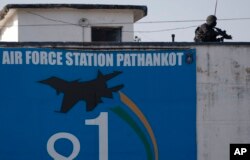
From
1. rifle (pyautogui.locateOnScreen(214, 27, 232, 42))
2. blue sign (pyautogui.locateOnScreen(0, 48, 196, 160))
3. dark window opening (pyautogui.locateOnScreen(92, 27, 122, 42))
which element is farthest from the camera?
dark window opening (pyautogui.locateOnScreen(92, 27, 122, 42))

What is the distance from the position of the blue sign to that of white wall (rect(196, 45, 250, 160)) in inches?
6.3

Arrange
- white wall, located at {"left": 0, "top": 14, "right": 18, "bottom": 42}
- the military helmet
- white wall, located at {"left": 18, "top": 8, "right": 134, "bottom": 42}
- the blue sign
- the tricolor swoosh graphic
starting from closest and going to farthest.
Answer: the blue sign, the tricolor swoosh graphic, the military helmet, white wall, located at {"left": 18, "top": 8, "right": 134, "bottom": 42}, white wall, located at {"left": 0, "top": 14, "right": 18, "bottom": 42}

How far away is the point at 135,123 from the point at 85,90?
1049mm

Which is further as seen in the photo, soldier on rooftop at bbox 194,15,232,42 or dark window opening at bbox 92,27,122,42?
dark window opening at bbox 92,27,122,42

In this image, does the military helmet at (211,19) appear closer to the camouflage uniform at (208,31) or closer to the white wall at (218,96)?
the camouflage uniform at (208,31)

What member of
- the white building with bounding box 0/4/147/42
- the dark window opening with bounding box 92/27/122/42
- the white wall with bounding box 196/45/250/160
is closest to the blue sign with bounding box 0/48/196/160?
the white wall with bounding box 196/45/250/160

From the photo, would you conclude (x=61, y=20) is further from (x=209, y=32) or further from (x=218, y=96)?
(x=218, y=96)

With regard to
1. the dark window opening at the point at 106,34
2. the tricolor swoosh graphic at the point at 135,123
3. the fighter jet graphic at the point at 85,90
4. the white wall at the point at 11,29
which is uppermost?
the white wall at the point at 11,29

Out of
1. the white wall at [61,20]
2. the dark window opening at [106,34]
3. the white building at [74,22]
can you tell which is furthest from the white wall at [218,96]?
the white wall at [61,20]

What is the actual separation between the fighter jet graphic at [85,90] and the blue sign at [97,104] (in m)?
0.02

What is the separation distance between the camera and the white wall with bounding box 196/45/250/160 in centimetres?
1182

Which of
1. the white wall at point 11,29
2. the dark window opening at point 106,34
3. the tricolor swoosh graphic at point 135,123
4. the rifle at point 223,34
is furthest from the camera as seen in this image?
the white wall at point 11,29

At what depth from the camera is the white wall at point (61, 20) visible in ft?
68.5

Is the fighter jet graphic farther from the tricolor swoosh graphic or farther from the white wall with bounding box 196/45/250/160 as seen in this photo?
the white wall with bounding box 196/45/250/160
